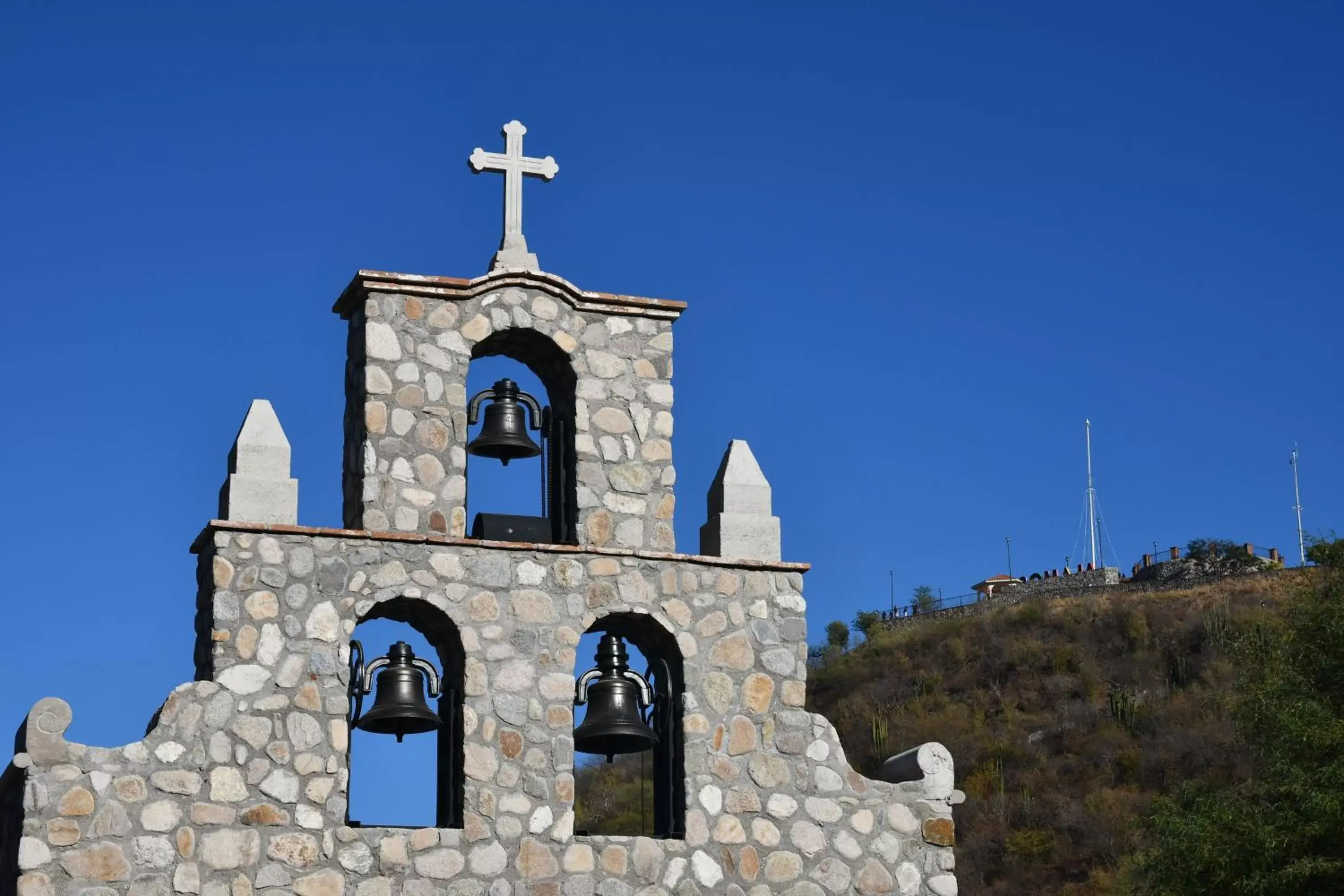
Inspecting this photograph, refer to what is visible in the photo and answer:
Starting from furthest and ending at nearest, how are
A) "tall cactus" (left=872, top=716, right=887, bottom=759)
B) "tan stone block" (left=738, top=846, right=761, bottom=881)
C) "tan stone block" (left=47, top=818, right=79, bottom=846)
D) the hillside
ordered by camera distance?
1. "tall cactus" (left=872, top=716, right=887, bottom=759)
2. the hillside
3. "tan stone block" (left=738, top=846, right=761, bottom=881)
4. "tan stone block" (left=47, top=818, right=79, bottom=846)

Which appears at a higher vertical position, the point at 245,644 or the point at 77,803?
→ the point at 245,644

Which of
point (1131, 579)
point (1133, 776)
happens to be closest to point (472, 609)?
point (1133, 776)

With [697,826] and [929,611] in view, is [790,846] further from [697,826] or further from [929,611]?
[929,611]

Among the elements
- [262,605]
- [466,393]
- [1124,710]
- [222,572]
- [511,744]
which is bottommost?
[511,744]

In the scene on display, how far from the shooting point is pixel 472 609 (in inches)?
442

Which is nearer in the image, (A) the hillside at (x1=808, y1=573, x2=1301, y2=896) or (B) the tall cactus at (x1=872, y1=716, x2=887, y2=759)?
(A) the hillside at (x1=808, y1=573, x2=1301, y2=896)

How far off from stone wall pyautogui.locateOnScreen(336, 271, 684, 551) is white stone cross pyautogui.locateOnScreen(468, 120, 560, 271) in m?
0.35

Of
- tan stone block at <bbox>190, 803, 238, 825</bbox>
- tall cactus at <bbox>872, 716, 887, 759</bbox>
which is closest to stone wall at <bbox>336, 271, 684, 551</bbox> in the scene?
tan stone block at <bbox>190, 803, 238, 825</bbox>

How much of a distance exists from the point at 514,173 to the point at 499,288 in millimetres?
866

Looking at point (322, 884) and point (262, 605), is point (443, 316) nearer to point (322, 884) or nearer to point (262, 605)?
point (262, 605)

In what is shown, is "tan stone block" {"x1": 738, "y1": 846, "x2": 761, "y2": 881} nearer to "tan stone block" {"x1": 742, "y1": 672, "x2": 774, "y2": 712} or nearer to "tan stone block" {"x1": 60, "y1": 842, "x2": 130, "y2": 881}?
A: "tan stone block" {"x1": 742, "y1": 672, "x2": 774, "y2": 712}

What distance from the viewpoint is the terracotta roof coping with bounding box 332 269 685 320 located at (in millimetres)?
11656

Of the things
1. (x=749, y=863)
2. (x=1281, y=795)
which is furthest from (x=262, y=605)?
(x=1281, y=795)

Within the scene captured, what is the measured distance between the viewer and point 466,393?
11742 mm
